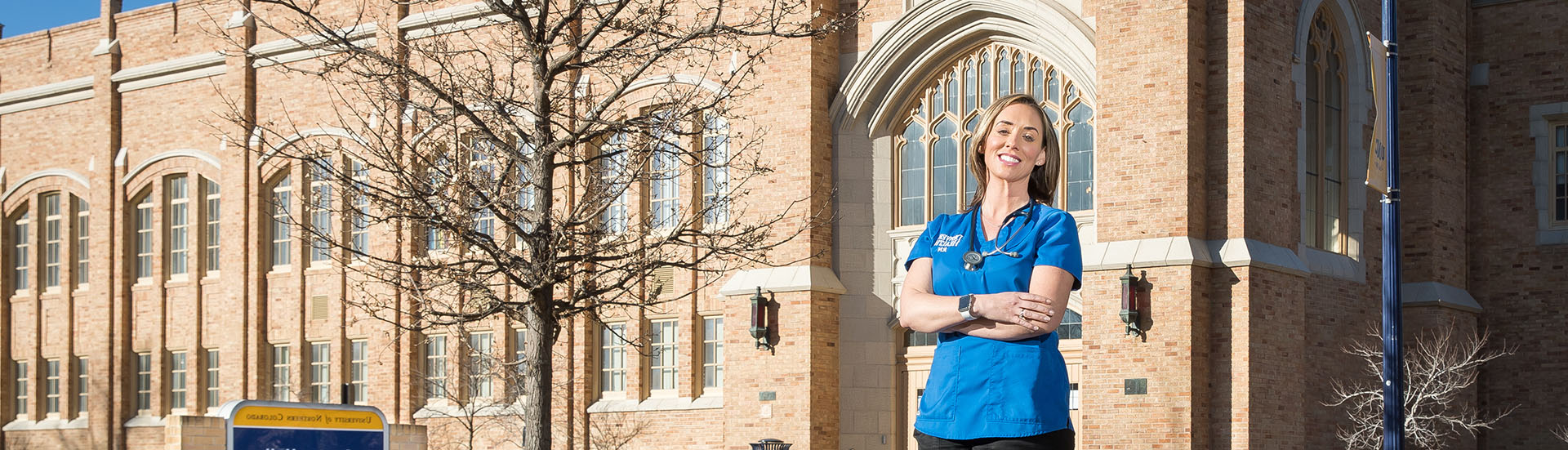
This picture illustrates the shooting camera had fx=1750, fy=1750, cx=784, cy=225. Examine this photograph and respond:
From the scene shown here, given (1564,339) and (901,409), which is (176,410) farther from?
(1564,339)

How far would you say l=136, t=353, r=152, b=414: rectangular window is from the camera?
3200 cm

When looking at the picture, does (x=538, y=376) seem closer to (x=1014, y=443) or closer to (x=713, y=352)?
(x=1014, y=443)

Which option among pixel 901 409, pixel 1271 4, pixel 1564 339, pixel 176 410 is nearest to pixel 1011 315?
pixel 1271 4

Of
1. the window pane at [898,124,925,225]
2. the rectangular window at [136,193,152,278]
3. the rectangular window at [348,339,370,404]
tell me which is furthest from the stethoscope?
the rectangular window at [136,193,152,278]

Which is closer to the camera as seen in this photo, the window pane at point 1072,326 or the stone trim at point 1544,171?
the window pane at point 1072,326

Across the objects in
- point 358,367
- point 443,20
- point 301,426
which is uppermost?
point 443,20

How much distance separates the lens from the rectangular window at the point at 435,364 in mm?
27844

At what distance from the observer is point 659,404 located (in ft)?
81.3

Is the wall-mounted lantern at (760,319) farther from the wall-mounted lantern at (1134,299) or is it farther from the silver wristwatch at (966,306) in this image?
the silver wristwatch at (966,306)

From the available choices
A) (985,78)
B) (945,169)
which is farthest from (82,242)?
(985,78)

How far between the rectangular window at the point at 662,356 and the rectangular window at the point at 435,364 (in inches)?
165

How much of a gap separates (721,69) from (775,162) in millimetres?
2236

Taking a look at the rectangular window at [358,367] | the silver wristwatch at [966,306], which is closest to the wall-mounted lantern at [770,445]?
the rectangular window at [358,367]

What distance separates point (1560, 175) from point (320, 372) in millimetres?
19398
